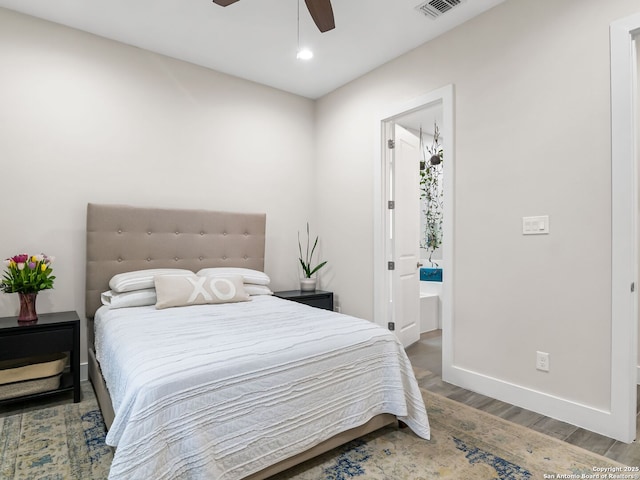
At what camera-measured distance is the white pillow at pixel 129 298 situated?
109 inches

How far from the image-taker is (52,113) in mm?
2906

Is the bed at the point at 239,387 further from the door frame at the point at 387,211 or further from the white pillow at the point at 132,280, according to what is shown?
the door frame at the point at 387,211

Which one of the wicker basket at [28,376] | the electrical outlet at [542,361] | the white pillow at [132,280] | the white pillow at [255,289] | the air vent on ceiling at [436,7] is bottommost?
the wicker basket at [28,376]

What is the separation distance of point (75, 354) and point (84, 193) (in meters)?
1.27

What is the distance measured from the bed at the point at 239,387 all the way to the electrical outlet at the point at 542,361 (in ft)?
3.00

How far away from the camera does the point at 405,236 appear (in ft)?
12.6

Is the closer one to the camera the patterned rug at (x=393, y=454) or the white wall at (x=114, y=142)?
the patterned rug at (x=393, y=454)

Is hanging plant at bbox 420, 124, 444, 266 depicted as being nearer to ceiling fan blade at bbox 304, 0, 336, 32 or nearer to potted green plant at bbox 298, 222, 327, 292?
potted green plant at bbox 298, 222, 327, 292

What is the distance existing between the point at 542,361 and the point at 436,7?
98.8 inches

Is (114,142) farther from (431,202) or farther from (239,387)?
(431,202)

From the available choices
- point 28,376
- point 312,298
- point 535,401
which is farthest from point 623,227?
point 28,376

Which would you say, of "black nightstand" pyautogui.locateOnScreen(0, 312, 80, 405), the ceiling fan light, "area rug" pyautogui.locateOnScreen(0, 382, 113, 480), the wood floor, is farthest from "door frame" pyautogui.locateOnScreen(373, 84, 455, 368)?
"black nightstand" pyautogui.locateOnScreen(0, 312, 80, 405)

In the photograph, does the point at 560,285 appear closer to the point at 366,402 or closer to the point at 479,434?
the point at 479,434

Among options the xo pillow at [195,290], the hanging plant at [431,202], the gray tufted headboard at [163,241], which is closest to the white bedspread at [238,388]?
the xo pillow at [195,290]
